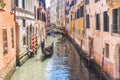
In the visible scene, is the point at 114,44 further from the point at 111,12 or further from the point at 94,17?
the point at 94,17

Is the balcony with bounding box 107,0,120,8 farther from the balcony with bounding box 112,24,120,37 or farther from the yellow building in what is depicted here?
the yellow building

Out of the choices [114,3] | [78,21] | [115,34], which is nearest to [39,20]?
[78,21]

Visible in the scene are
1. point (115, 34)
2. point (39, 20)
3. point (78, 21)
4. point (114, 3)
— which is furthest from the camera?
point (39, 20)

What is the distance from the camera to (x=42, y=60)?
24.8 meters

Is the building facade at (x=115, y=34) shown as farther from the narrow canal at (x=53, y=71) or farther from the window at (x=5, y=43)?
A: the window at (x=5, y=43)

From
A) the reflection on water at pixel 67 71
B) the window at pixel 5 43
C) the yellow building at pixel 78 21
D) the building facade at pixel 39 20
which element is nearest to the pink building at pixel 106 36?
the reflection on water at pixel 67 71

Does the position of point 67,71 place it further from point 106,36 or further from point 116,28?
point 116,28

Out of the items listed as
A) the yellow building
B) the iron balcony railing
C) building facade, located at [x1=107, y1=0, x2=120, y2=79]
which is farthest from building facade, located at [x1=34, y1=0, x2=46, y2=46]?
the iron balcony railing

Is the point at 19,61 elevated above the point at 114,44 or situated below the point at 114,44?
below

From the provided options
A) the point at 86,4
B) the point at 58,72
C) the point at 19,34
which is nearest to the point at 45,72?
the point at 58,72

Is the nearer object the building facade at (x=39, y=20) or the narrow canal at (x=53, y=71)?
the narrow canal at (x=53, y=71)

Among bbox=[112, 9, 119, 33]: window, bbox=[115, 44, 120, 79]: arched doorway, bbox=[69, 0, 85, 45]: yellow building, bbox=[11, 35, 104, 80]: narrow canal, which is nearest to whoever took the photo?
bbox=[115, 44, 120, 79]: arched doorway

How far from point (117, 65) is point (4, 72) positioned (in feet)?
18.9

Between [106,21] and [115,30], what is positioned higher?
[106,21]
